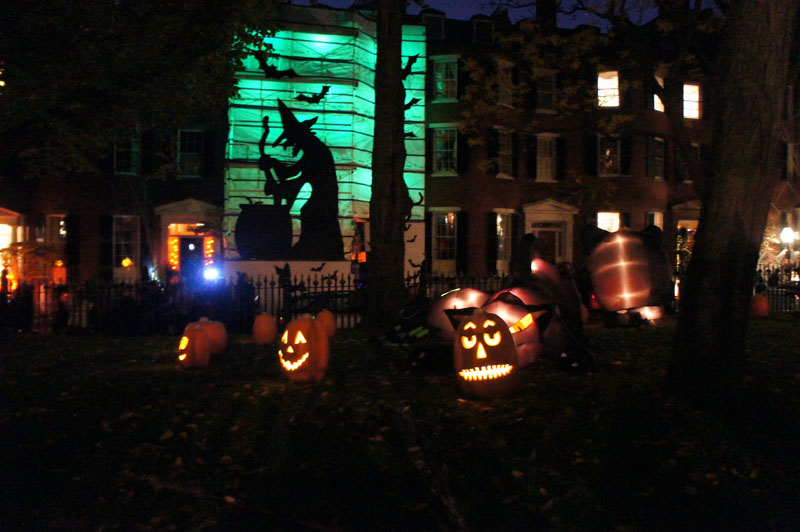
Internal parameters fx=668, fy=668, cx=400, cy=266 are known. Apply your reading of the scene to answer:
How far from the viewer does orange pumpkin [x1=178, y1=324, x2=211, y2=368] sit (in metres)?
8.51

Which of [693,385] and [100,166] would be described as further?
[100,166]

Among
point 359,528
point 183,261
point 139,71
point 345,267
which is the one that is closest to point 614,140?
point 345,267

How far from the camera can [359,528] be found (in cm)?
420

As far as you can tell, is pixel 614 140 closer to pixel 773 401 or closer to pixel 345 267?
pixel 345 267

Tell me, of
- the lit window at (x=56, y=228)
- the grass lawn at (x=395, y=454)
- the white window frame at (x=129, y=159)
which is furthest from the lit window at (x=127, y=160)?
the grass lawn at (x=395, y=454)

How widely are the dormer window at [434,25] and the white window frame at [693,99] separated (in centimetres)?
1188

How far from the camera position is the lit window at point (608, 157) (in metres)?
30.5

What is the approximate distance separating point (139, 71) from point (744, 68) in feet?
26.1

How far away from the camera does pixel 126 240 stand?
26.0 meters

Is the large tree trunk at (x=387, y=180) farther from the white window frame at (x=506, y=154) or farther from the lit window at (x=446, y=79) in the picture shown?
the white window frame at (x=506, y=154)

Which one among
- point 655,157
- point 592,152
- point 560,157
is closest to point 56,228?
point 560,157

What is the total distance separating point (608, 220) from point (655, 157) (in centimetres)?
375

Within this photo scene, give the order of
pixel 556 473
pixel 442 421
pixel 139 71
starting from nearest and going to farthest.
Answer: pixel 556 473, pixel 442 421, pixel 139 71

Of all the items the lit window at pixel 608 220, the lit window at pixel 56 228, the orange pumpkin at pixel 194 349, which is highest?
the lit window at pixel 608 220
